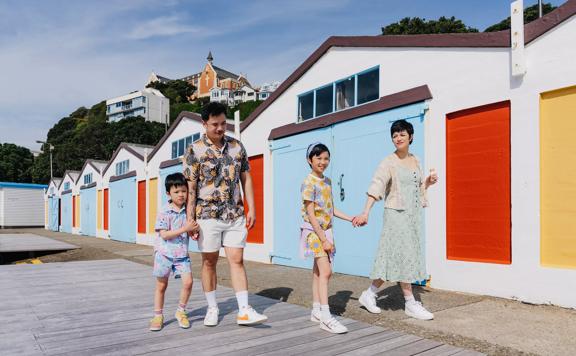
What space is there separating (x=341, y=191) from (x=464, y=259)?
239 cm

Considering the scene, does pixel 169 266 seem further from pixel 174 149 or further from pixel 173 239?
pixel 174 149

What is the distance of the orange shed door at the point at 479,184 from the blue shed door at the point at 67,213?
90.6ft

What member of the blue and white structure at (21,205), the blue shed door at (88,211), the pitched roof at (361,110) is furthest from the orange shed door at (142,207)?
the blue and white structure at (21,205)

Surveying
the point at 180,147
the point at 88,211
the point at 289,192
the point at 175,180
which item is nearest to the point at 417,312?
the point at 175,180

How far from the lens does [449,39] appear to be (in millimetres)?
5629

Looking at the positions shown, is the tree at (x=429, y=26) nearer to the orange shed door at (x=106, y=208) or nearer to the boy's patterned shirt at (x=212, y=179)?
the orange shed door at (x=106, y=208)

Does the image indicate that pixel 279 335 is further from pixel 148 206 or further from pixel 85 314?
pixel 148 206

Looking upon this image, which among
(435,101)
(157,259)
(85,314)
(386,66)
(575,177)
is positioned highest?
(386,66)

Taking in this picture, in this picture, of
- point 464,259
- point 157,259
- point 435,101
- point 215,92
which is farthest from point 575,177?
point 215,92

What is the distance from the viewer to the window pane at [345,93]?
733 centimetres

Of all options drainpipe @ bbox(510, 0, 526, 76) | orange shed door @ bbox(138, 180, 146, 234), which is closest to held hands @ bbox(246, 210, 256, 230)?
drainpipe @ bbox(510, 0, 526, 76)

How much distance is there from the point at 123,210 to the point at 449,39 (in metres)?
15.9

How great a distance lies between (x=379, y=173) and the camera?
4.07 m

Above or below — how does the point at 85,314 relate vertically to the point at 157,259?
below
